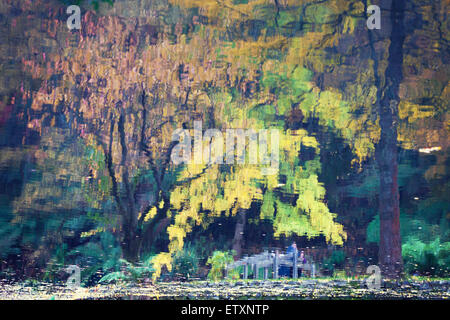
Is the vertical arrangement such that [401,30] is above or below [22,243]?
above

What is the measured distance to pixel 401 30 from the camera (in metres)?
4.09

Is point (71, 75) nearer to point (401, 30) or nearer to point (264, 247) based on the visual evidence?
point (264, 247)

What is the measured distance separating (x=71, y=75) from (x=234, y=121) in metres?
1.36

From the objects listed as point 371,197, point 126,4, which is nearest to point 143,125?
point 126,4

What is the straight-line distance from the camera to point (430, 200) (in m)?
4.06

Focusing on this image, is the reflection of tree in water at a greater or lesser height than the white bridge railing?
greater

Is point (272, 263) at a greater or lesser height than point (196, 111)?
lesser

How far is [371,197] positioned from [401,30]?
139 centimetres

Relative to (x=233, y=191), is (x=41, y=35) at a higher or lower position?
higher

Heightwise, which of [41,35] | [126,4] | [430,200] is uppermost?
[126,4]

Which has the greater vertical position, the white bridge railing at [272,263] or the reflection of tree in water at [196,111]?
the reflection of tree in water at [196,111]

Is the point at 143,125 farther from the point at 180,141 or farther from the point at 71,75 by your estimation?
the point at 71,75

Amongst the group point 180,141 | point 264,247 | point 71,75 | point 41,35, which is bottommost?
point 264,247

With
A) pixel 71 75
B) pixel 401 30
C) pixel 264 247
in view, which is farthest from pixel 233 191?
pixel 401 30
